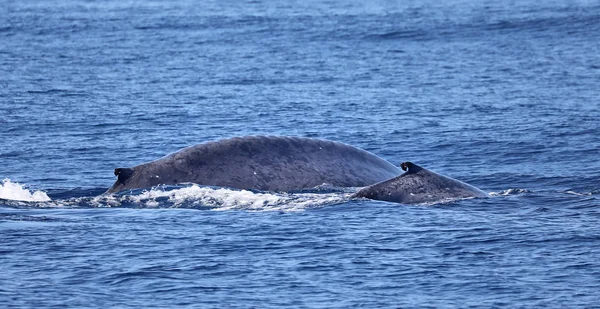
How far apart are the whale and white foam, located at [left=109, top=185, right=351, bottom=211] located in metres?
0.13

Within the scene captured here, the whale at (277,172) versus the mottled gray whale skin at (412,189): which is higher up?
the whale at (277,172)

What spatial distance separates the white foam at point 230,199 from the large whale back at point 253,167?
132 mm

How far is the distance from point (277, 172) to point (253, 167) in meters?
0.39

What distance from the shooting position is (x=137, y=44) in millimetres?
56094

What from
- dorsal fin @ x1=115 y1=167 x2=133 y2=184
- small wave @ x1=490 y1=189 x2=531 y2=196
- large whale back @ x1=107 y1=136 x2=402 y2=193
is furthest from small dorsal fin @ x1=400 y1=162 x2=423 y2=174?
dorsal fin @ x1=115 y1=167 x2=133 y2=184

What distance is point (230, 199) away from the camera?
19.4 metres

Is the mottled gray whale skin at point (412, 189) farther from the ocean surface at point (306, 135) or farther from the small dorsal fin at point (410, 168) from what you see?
the ocean surface at point (306, 135)

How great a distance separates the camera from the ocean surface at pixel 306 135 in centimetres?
1542

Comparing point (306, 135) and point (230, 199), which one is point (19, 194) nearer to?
point (230, 199)

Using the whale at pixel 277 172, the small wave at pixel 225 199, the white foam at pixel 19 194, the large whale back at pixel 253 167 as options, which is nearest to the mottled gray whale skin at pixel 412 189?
the whale at pixel 277 172

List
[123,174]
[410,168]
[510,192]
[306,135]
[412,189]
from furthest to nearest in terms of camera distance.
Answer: [306,135] → [510,192] → [123,174] → [412,189] → [410,168]

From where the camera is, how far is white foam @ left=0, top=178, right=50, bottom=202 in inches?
831

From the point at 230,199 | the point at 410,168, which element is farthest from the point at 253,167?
the point at 410,168

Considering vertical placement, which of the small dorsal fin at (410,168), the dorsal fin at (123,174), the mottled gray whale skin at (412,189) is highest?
the dorsal fin at (123,174)
